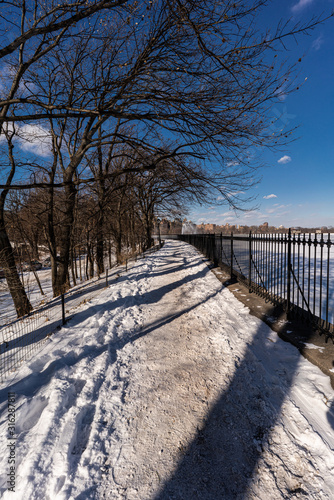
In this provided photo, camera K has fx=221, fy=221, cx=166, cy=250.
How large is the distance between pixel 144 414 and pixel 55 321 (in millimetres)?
3693

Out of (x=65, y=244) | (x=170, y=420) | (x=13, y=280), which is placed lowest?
(x=170, y=420)

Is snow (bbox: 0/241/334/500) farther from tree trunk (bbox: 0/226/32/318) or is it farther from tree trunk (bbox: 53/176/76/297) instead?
tree trunk (bbox: 53/176/76/297)

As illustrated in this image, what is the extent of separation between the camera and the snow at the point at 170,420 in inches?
74.2

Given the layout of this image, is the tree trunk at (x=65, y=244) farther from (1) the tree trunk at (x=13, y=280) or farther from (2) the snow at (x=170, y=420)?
(2) the snow at (x=170, y=420)

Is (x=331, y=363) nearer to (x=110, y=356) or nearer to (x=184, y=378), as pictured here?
(x=184, y=378)

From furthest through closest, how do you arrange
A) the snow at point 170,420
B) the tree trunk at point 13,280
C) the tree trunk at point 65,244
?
the tree trunk at point 65,244 → the tree trunk at point 13,280 → the snow at point 170,420

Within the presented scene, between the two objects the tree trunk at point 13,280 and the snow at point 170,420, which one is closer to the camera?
the snow at point 170,420

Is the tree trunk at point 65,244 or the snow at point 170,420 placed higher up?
the tree trunk at point 65,244

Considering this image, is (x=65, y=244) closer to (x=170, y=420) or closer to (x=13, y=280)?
(x=13, y=280)

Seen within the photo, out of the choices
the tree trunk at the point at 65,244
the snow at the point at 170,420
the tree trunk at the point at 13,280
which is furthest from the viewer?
the tree trunk at the point at 65,244

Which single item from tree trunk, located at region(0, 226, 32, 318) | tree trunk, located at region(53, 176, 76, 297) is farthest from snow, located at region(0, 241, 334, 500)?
tree trunk, located at region(53, 176, 76, 297)

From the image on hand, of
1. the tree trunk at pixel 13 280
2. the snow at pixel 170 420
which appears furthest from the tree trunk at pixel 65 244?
the snow at pixel 170 420

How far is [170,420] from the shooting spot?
2.53 m

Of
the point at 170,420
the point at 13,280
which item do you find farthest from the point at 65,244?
the point at 170,420
